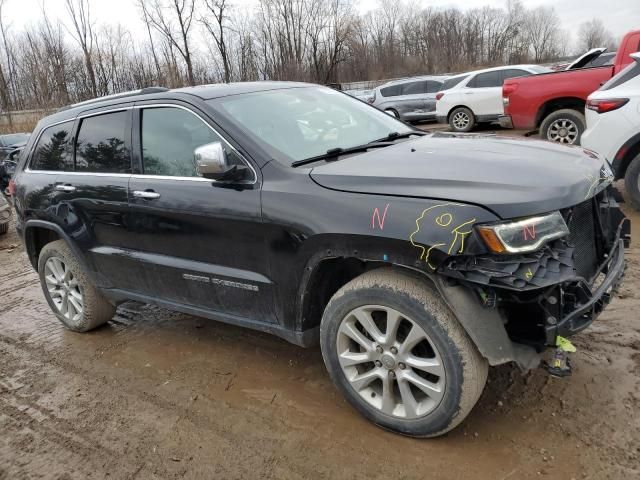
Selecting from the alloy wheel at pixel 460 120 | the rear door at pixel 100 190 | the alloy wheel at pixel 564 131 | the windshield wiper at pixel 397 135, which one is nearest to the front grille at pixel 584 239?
the windshield wiper at pixel 397 135

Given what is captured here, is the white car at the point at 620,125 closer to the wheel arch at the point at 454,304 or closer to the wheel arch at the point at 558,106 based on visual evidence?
the wheel arch at the point at 558,106

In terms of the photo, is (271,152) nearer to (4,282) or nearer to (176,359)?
(176,359)

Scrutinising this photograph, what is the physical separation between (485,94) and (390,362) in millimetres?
12074

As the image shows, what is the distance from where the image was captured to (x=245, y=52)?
1578 inches

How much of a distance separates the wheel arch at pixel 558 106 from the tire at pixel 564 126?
0.14 meters

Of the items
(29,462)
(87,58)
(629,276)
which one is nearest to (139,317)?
(29,462)

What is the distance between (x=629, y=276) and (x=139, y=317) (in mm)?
4326

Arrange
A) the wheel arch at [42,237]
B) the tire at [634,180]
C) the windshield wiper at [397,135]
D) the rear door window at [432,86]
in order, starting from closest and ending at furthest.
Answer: the windshield wiper at [397,135], the wheel arch at [42,237], the tire at [634,180], the rear door window at [432,86]

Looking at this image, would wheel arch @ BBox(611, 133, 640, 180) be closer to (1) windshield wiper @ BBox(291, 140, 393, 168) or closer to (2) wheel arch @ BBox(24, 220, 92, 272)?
(1) windshield wiper @ BBox(291, 140, 393, 168)

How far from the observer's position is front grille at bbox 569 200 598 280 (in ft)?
8.64

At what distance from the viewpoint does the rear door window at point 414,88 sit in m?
17.7

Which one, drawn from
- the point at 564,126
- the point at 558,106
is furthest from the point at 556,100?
the point at 564,126

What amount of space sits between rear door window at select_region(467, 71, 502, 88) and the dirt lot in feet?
33.7

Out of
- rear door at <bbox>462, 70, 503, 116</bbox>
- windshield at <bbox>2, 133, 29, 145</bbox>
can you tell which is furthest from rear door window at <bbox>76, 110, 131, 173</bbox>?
windshield at <bbox>2, 133, 29, 145</bbox>
